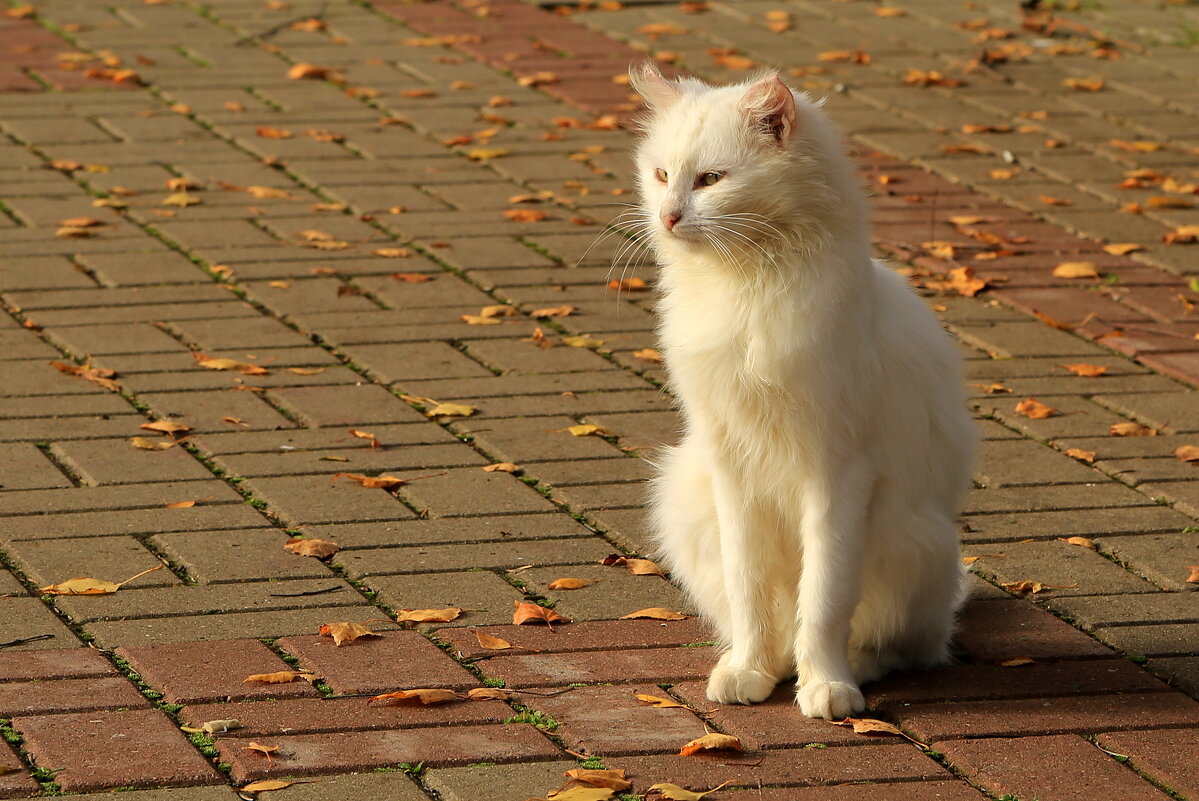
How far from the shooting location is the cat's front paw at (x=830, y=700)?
132 inches

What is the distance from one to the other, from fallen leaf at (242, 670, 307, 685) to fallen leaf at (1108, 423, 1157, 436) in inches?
107

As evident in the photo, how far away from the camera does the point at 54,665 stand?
11.3ft

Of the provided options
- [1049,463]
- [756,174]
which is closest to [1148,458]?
[1049,463]

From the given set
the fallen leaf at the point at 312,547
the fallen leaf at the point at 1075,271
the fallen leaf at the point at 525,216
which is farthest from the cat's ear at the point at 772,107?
the fallen leaf at the point at 525,216

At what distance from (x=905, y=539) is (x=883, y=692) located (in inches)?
13.5

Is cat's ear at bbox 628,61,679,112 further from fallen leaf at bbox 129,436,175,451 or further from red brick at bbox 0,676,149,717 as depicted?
fallen leaf at bbox 129,436,175,451

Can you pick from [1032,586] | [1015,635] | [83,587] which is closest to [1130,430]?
[1032,586]

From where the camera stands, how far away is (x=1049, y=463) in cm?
480

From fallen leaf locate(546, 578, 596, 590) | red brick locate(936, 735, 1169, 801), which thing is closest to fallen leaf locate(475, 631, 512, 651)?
fallen leaf locate(546, 578, 596, 590)

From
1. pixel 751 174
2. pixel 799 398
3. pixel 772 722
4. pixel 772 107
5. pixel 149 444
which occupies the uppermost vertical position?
pixel 772 107

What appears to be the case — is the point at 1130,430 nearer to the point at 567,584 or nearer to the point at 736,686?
the point at 567,584

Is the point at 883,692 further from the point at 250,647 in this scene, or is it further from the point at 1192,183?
the point at 1192,183

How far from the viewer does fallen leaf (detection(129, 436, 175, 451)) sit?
4723 mm

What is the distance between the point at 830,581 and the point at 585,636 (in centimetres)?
65
